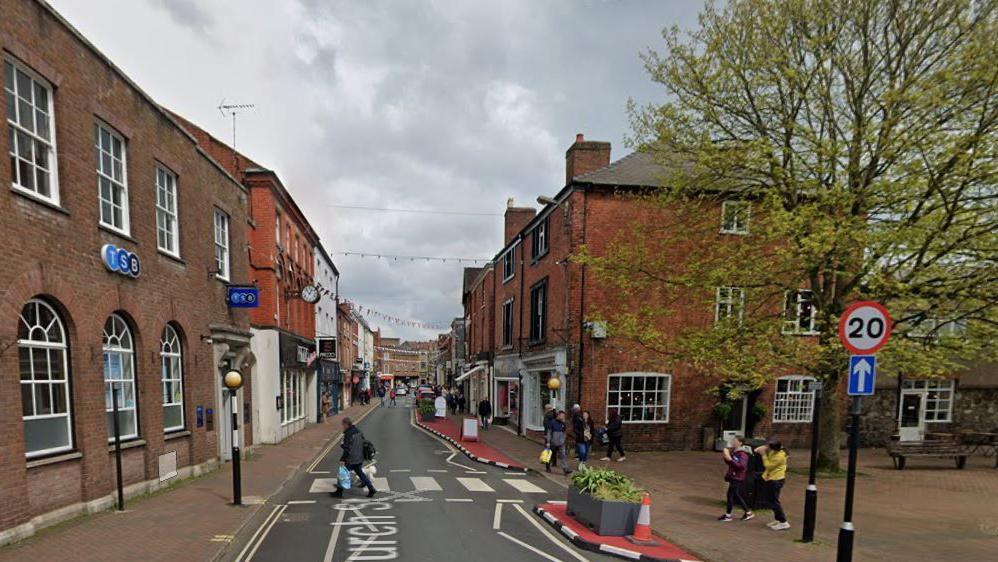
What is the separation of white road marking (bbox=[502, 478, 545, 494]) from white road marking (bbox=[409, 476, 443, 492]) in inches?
70.1

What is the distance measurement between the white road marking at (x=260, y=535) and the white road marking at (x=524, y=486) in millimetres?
5001

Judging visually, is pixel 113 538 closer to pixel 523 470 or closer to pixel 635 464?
pixel 523 470

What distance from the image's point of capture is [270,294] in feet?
61.8

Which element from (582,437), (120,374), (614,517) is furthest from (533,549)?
(120,374)

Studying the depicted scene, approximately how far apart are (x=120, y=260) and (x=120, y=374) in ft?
7.55

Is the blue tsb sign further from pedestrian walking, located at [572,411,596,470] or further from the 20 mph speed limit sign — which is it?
the 20 mph speed limit sign

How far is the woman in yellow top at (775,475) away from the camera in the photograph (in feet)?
27.4

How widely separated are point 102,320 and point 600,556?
9.27 meters

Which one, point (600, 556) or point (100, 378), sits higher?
point (100, 378)

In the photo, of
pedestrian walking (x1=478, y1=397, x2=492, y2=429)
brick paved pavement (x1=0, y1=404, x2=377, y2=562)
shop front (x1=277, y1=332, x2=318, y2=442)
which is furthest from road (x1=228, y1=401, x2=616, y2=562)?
pedestrian walking (x1=478, y1=397, x2=492, y2=429)

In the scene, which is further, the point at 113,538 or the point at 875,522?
the point at 875,522

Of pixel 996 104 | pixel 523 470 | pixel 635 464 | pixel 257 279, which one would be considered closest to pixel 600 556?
pixel 523 470

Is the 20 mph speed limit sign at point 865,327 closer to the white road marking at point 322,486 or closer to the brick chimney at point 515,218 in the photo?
the white road marking at point 322,486

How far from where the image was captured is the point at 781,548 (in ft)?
24.5
